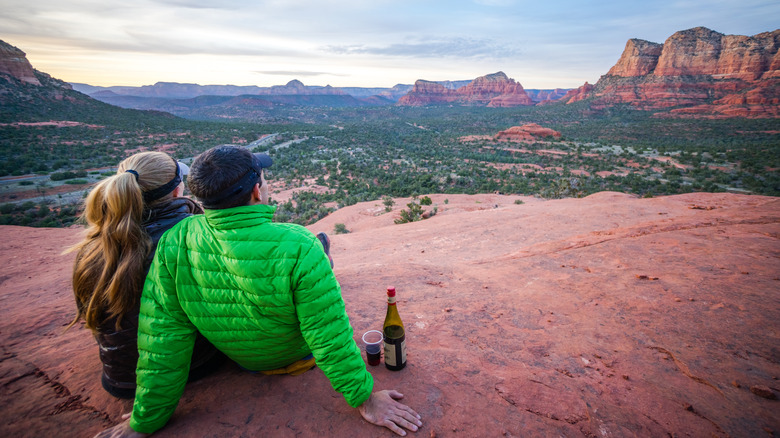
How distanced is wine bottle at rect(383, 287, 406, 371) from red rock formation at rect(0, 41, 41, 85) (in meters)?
72.0

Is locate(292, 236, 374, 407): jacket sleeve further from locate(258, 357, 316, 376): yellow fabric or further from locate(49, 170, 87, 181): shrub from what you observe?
locate(49, 170, 87, 181): shrub

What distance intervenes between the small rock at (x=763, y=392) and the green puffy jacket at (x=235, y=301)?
96.1 inches

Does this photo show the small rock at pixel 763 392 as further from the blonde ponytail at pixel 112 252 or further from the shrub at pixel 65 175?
the shrub at pixel 65 175

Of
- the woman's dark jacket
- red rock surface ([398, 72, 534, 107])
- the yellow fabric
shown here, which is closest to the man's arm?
the yellow fabric

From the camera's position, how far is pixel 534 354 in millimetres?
2613

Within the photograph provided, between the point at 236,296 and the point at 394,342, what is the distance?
1118 mm

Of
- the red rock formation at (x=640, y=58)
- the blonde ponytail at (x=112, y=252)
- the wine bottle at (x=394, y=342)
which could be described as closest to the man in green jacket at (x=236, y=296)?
the blonde ponytail at (x=112, y=252)

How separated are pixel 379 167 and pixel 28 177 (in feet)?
80.5

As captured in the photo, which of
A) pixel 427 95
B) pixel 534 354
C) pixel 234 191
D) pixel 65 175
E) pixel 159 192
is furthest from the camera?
pixel 427 95

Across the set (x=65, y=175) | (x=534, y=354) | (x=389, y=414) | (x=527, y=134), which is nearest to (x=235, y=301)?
(x=389, y=414)

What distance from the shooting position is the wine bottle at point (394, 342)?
2301 millimetres

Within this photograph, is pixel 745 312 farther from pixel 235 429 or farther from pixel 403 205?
pixel 403 205

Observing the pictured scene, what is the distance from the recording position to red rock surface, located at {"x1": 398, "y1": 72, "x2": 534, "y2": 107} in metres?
132

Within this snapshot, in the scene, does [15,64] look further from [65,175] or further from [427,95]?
[427,95]
